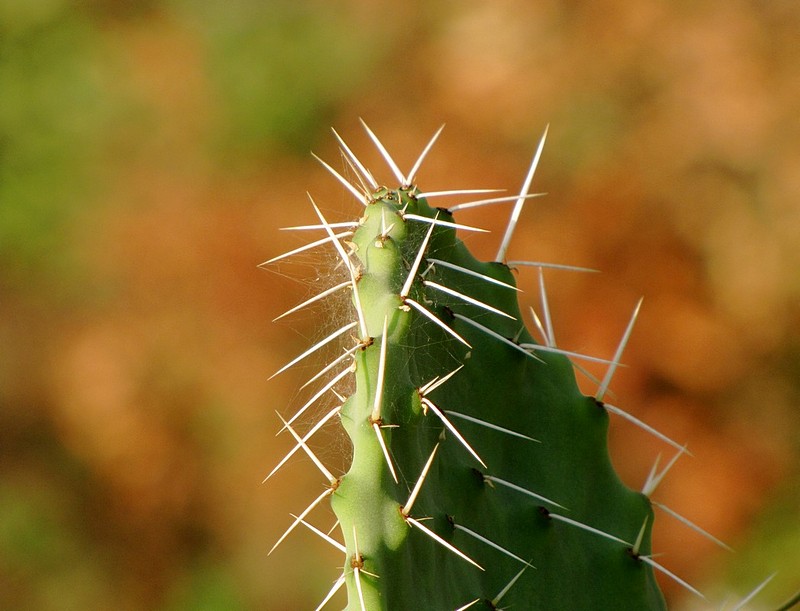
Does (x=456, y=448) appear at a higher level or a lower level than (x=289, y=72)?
lower

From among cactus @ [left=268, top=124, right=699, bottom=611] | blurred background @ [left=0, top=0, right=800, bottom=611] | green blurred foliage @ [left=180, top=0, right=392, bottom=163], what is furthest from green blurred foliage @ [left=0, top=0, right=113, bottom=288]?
cactus @ [left=268, top=124, right=699, bottom=611]

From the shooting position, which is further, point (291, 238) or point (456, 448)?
point (291, 238)

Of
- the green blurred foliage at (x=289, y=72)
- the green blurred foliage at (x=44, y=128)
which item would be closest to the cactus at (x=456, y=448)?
the green blurred foliage at (x=289, y=72)

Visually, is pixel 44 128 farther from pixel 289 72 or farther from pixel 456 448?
pixel 456 448

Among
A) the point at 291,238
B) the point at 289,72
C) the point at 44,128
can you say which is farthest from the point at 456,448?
the point at 44,128

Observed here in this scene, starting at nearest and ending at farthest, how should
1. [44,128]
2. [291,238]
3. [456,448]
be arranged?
[456,448], [291,238], [44,128]
